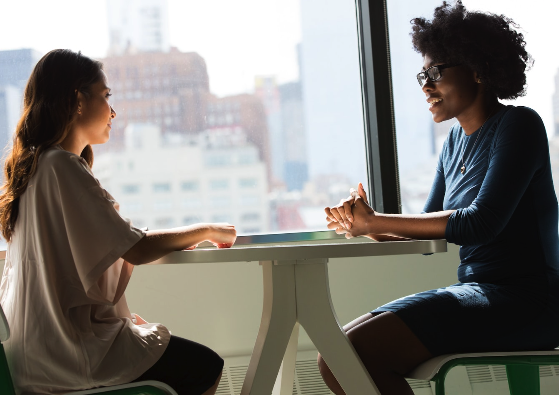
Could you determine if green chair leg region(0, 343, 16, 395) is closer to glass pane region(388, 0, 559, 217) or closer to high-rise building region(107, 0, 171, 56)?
high-rise building region(107, 0, 171, 56)

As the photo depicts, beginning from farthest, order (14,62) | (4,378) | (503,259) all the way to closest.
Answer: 1. (14,62)
2. (503,259)
3. (4,378)

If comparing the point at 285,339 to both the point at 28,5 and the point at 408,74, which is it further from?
the point at 28,5

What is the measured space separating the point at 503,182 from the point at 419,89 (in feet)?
4.12

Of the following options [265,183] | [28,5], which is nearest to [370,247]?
[265,183]

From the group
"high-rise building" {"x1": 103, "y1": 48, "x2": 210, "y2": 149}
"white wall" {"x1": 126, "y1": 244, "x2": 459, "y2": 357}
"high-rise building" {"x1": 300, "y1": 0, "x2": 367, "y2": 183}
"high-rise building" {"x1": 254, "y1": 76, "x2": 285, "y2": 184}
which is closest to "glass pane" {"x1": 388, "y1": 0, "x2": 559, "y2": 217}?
"high-rise building" {"x1": 300, "y1": 0, "x2": 367, "y2": 183}

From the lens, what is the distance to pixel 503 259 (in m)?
1.43

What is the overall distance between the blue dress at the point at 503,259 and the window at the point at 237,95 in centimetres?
106

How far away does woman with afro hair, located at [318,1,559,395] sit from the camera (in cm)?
131

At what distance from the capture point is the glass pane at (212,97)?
246 cm

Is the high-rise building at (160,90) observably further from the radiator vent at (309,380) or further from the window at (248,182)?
the radiator vent at (309,380)

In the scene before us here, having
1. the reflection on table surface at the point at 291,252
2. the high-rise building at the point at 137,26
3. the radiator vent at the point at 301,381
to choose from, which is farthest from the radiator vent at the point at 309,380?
the high-rise building at the point at 137,26

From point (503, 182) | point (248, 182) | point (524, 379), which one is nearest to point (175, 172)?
point (248, 182)

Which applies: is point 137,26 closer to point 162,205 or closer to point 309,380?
point 162,205

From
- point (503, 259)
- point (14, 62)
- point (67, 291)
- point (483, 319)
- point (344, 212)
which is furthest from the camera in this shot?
point (14, 62)
